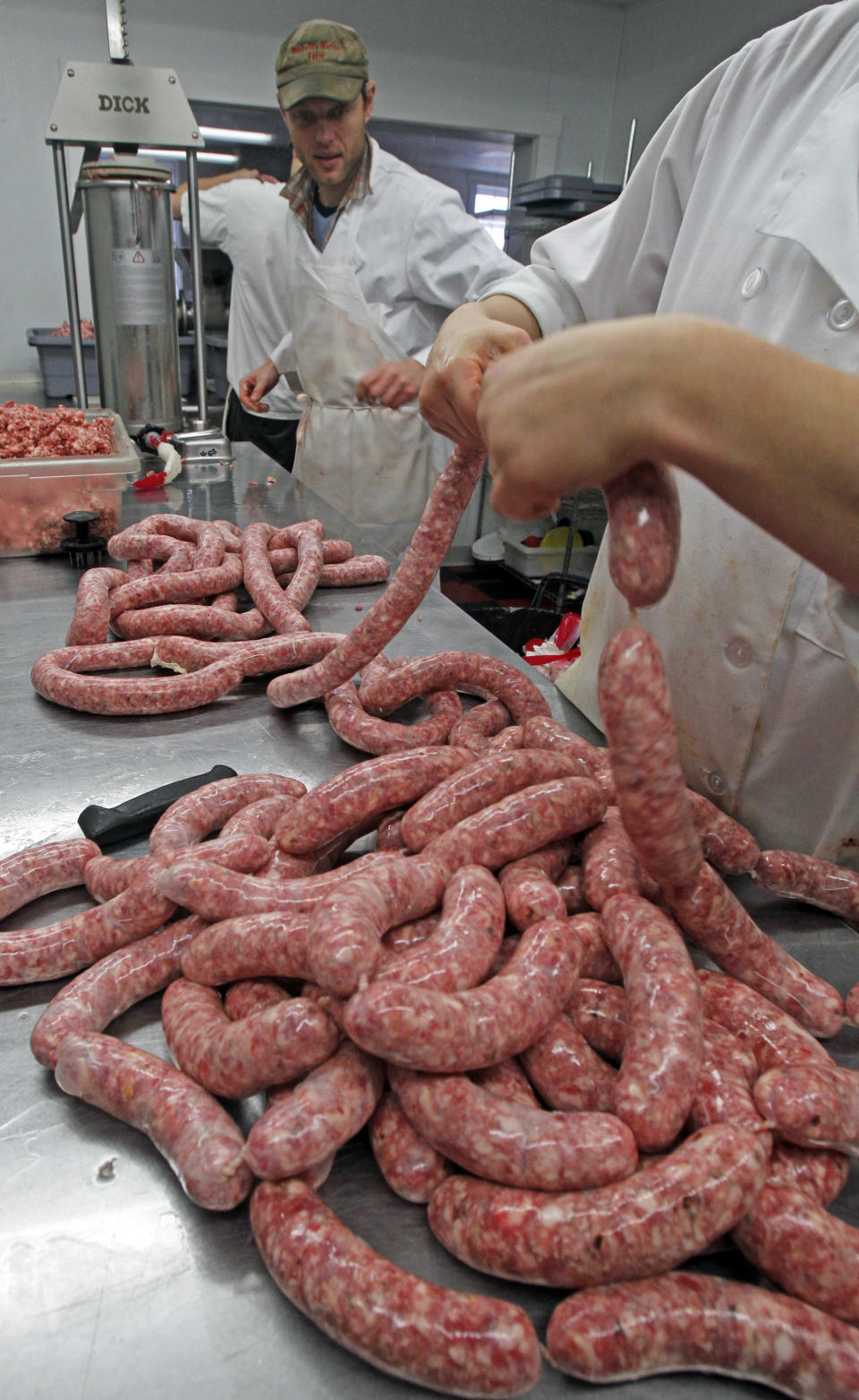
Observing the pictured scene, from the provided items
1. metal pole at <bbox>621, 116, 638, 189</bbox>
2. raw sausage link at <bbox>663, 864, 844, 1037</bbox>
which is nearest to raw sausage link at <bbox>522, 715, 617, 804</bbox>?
raw sausage link at <bbox>663, 864, 844, 1037</bbox>

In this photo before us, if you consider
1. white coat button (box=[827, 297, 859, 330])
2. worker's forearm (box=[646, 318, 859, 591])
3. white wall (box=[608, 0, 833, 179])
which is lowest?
worker's forearm (box=[646, 318, 859, 591])

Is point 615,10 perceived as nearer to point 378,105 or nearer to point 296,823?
point 378,105

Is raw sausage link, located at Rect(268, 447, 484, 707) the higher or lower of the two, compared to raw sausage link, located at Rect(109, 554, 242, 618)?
higher

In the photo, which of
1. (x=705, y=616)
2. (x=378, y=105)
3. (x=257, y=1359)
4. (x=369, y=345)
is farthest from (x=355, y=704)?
(x=378, y=105)

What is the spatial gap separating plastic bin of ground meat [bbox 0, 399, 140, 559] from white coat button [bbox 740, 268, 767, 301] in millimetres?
2269

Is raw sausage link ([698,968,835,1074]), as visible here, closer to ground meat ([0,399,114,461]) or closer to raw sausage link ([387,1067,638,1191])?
raw sausage link ([387,1067,638,1191])

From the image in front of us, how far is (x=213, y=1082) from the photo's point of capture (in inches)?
45.0

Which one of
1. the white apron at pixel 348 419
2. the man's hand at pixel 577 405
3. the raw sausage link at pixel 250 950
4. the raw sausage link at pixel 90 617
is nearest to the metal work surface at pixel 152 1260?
the raw sausage link at pixel 250 950

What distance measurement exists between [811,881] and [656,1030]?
65cm

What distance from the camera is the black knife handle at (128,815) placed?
168 cm

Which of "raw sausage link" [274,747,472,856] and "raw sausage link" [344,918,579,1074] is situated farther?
"raw sausage link" [274,747,472,856]

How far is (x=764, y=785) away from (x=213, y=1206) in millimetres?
1319

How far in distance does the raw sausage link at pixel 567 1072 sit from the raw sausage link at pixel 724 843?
52 centimetres

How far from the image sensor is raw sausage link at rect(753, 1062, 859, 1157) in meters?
1.05
